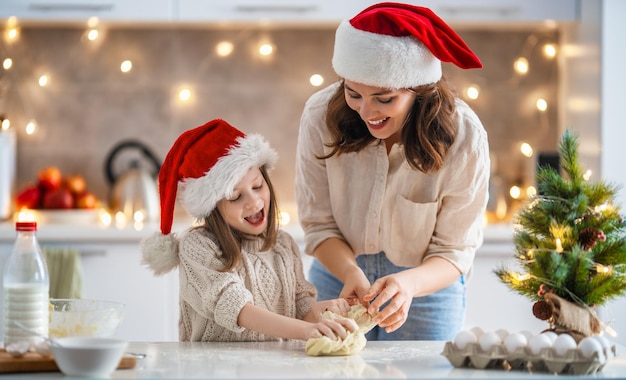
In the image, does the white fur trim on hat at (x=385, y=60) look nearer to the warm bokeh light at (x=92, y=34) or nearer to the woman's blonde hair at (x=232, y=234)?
the woman's blonde hair at (x=232, y=234)

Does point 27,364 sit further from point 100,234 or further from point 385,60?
point 100,234

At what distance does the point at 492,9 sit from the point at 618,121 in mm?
591

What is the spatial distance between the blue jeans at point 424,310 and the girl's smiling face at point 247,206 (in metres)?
0.34

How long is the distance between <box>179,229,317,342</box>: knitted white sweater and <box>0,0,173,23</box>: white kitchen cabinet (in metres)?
1.55

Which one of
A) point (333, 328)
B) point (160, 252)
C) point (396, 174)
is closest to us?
point (333, 328)

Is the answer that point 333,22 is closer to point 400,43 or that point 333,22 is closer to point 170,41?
point 170,41

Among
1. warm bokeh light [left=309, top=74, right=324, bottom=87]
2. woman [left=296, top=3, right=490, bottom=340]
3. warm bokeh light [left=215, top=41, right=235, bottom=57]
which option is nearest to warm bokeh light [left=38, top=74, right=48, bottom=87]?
warm bokeh light [left=215, top=41, right=235, bottom=57]

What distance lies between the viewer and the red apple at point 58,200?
319 centimetres

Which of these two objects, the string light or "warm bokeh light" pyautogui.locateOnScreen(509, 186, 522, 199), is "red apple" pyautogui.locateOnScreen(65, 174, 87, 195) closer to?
"warm bokeh light" pyautogui.locateOnScreen(509, 186, 522, 199)

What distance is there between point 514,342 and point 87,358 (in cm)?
63

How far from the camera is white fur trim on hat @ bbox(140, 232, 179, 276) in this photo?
169 centimetres

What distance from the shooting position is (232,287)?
1594mm

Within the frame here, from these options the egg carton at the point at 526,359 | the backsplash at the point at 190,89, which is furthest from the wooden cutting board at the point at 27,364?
the backsplash at the point at 190,89

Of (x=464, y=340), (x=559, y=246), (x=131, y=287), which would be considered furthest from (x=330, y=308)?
(x=131, y=287)
